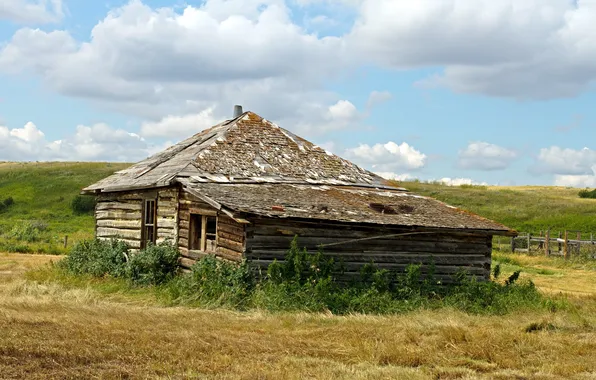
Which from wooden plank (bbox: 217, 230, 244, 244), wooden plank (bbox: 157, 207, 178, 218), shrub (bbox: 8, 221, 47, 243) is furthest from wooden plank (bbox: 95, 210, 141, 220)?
shrub (bbox: 8, 221, 47, 243)

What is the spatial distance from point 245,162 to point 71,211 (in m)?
37.2

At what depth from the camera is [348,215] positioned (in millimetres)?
14523

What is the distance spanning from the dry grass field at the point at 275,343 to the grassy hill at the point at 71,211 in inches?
762

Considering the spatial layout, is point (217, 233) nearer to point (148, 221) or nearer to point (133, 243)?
point (148, 221)

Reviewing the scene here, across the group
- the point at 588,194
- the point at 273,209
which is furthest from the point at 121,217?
the point at 588,194

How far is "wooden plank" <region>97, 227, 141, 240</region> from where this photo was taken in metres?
18.1

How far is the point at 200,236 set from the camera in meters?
16.1

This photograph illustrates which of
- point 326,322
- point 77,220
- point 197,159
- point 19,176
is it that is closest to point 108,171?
point 19,176

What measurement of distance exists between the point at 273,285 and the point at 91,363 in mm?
5772

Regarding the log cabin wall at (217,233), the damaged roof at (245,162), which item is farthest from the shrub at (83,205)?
the log cabin wall at (217,233)

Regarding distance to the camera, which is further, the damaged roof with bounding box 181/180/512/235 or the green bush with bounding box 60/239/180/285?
the green bush with bounding box 60/239/180/285

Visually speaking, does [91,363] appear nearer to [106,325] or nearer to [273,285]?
[106,325]

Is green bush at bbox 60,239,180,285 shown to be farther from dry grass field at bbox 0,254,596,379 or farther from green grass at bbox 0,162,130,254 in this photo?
green grass at bbox 0,162,130,254

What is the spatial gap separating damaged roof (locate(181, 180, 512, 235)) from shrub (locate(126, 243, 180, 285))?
1.91 metres
